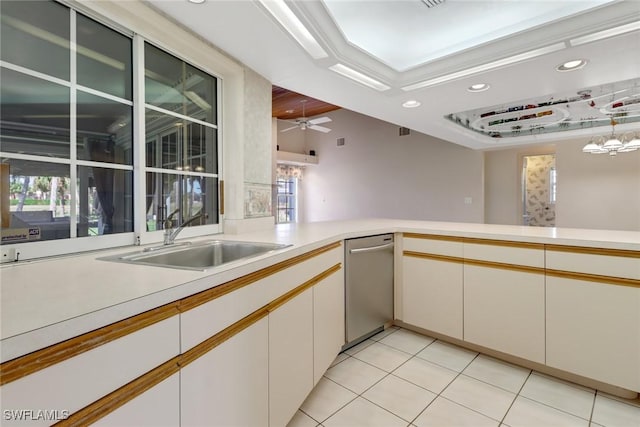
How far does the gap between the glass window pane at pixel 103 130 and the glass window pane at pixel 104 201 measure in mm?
72

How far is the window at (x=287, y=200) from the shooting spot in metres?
8.12

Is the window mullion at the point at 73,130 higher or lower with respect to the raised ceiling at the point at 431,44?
lower

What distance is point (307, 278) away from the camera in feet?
5.04

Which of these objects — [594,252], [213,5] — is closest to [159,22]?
[213,5]

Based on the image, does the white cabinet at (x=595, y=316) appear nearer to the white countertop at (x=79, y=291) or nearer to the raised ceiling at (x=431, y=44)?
the raised ceiling at (x=431, y=44)

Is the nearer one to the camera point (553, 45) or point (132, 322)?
point (132, 322)

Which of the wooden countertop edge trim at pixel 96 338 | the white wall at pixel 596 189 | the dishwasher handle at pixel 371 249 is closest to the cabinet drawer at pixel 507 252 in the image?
the dishwasher handle at pixel 371 249

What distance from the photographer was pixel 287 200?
27.2ft

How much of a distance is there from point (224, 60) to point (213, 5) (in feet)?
1.71

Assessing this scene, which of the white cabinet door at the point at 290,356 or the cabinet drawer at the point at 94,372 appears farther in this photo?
the white cabinet door at the point at 290,356

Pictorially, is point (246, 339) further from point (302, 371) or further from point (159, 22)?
point (159, 22)

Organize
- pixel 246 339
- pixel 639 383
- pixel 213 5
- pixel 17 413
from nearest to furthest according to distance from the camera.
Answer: pixel 17 413 < pixel 246 339 < pixel 213 5 < pixel 639 383

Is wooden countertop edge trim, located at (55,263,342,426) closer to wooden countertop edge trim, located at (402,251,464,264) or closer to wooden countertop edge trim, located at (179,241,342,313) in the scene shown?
wooden countertop edge trim, located at (179,241,342,313)

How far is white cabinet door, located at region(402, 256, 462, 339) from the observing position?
221 cm
